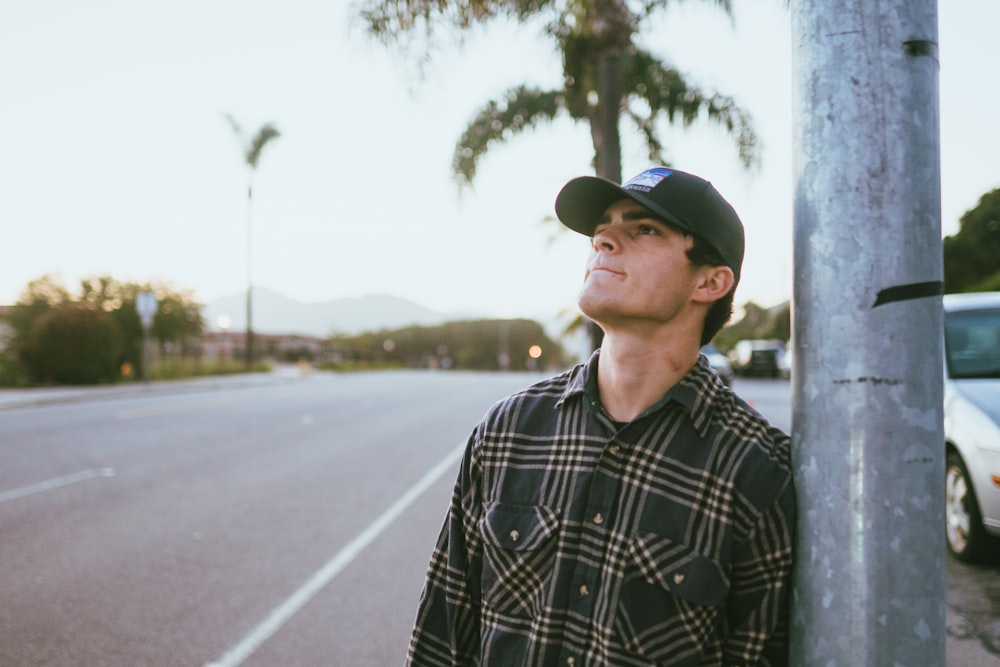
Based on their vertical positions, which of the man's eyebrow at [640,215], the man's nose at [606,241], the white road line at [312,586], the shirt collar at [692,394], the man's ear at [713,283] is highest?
the man's eyebrow at [640,215]

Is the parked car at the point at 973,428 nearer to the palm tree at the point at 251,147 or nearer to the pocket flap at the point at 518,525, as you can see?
the pocket flap at the point at 518,525

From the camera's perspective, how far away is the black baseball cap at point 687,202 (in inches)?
59.7

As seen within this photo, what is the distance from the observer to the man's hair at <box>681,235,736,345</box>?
155 cm

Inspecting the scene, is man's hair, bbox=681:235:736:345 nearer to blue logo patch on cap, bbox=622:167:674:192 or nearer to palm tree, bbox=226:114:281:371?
blue logo patch on cap, bbox=622:167:674:192

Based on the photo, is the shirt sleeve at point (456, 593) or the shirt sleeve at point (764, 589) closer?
the shirt sleeve at point (764, 589)

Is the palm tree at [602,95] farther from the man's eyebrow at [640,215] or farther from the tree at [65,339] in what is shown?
the tree at [65,339]

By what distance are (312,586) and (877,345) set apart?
4510 millimetres

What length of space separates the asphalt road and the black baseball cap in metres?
3.01

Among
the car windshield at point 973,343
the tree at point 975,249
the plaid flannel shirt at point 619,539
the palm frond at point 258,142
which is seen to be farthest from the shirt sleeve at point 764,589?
the palm frond at point 258,142

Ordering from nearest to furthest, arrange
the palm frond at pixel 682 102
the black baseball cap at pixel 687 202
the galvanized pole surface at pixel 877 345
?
the galvanized pole surface at pixel 877 345, the black baseball cap at pixel 687 202, the palm frond at pixel 682 102

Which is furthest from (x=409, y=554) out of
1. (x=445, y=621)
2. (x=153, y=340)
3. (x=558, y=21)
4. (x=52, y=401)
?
(x=153, y=340)

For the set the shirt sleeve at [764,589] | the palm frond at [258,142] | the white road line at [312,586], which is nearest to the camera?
the shirt sleeve at [764,589]

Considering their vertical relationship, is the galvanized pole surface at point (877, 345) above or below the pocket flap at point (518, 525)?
above

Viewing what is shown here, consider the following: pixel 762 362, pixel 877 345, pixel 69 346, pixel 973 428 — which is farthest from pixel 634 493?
pixel 762 362
